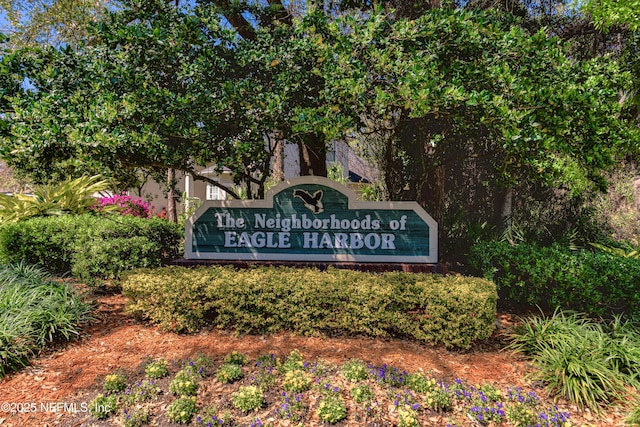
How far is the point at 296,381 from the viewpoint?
3.37 m

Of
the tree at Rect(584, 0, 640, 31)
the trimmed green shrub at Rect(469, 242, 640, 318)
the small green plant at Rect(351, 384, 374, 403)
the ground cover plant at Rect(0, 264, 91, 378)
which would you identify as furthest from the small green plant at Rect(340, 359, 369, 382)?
the tree at Rect(584, 0, 640, 31)

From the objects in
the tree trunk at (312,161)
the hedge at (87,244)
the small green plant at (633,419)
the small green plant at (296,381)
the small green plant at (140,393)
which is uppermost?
the tree trunk at (312,161)

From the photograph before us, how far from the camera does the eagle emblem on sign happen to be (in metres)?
5.82

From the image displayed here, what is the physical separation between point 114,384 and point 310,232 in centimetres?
317

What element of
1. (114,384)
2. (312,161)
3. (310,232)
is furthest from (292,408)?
(312,161)

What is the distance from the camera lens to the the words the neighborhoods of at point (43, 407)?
3264 millimetres

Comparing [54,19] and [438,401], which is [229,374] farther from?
[54,19]

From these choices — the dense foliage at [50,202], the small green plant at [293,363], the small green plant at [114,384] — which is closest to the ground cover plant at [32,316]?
the small green plant at [114,384]

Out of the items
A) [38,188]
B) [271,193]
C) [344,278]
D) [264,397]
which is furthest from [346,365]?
[38,188]

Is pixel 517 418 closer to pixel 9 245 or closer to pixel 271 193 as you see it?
pixel 271 193

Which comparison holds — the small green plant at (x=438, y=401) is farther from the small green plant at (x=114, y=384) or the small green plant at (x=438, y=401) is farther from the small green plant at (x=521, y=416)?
the small green plant at (x=114, y=384)

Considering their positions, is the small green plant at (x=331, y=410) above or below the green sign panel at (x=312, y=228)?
below

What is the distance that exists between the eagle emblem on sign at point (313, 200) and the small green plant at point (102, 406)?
3.41 meters

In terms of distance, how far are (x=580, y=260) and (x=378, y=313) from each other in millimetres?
3063
